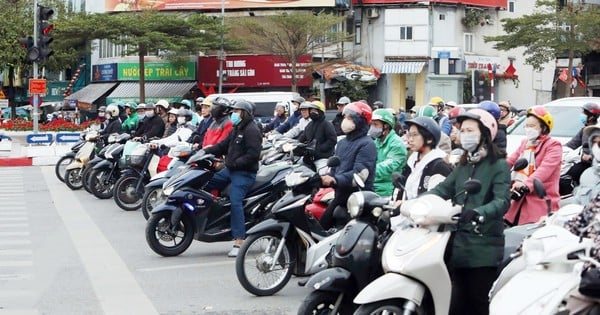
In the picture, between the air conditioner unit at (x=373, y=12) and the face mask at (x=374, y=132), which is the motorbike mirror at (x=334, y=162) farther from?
the air conditioner unit at (x=373, y=12)

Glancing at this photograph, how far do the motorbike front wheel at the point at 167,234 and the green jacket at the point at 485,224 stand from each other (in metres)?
5.48

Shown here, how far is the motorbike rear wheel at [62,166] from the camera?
21859 mm

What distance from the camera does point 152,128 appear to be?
732 inches

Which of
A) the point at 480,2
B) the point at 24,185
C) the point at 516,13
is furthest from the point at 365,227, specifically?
the point at 516,13

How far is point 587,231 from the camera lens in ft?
Answer: 18.6

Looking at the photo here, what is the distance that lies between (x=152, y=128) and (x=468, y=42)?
130 ft

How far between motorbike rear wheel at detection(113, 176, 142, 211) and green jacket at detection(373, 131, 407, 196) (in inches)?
290

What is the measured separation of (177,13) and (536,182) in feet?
169

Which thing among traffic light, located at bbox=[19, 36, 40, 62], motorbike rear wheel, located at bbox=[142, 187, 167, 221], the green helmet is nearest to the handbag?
the green helmet

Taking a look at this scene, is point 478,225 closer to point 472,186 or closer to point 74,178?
point 472,186

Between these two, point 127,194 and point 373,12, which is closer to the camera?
point 127,194

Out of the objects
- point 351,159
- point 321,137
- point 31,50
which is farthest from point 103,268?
point 31,50

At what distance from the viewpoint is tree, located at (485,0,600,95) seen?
50062 millimetres

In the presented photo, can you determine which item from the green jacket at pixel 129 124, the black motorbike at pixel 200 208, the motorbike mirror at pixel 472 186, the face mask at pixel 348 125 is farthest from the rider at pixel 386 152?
the green jacket at pixel 129 124
